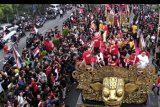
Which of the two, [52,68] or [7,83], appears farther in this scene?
[52,68]

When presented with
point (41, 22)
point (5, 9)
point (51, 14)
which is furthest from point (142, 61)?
point (51, 14)

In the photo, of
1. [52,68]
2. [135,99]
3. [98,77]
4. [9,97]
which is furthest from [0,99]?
[135,99]

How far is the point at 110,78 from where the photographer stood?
10.8m

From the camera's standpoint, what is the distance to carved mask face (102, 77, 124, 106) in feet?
34.5

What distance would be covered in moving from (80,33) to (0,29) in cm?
1485

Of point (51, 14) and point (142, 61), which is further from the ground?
point (142, 61)

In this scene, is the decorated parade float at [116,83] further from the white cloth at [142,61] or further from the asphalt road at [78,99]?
the white cloth at [142,61]

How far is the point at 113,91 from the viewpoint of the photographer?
10555 millimetres

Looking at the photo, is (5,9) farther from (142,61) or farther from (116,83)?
(116,83)

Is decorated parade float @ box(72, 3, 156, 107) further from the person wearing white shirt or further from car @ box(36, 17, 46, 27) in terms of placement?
car @ box(36, 17, 46, 27)

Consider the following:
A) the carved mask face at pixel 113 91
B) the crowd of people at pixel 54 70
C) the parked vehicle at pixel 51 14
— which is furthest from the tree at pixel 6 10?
the carved mask face at pixel 113 91

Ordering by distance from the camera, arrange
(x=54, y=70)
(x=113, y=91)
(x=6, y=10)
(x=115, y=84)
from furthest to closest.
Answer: (x=6, y=10)
(x=54, y=70)
(x=115, y=84)
(x=113, y=91)

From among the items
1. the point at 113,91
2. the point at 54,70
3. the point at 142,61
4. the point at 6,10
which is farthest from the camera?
the point at 6,10
